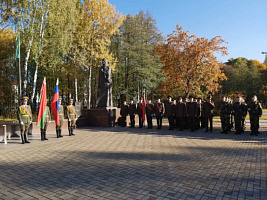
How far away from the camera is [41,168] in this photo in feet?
17.4

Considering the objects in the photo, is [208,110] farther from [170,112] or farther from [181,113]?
[170,112]

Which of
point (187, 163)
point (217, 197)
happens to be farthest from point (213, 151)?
point (217, 197)

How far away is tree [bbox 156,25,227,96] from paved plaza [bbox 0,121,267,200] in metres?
12.4

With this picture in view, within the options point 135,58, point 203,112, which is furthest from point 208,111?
point 135,58

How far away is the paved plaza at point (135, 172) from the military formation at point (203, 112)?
386cm

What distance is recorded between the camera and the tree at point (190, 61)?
739 inches

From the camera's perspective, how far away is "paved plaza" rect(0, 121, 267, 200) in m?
3.76

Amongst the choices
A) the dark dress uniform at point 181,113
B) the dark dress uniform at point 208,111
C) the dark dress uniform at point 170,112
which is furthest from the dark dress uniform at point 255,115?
the dark dress uniform at point 170,112

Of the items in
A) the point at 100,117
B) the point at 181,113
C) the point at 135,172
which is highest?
the point at 181,113

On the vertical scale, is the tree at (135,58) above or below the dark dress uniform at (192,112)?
A: above

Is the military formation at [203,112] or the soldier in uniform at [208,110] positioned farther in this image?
the soldier in uniform at [208,110]

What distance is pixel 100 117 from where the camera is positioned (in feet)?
Result: 48.1

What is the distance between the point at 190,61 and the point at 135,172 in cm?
1594

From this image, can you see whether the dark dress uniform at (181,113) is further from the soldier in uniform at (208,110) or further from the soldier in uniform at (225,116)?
the soldier in uniform at (225,116)
